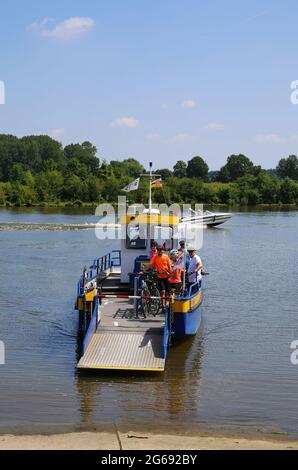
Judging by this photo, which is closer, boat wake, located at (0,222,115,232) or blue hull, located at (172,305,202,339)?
blue hull, located at (172,305,202,339)

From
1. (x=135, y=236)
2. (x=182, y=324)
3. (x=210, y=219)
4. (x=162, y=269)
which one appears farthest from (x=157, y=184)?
(x=210, y=219)

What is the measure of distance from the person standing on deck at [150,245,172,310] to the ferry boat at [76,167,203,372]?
1.05ft

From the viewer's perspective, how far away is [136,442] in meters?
10.2

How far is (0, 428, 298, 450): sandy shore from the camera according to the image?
9.99 meters

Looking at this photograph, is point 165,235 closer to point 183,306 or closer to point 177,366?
point 183,306

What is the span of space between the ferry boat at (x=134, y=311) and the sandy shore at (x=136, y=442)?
3.18 meters

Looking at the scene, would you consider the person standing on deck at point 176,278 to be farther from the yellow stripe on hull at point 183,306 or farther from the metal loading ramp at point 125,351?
the metal loading ramp at point 125,351

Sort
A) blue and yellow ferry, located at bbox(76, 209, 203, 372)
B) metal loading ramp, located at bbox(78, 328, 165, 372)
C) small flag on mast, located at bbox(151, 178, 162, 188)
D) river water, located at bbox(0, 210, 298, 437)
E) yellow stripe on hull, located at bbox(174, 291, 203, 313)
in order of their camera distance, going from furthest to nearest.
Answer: small flag on mast, located at bbox(151, 178, 162, 188)
yellow stripe on hull, located at bbox(174, 291, 203, 313)
blue and yellow ferry, located at bbox(76, 209, 203, 372)
metal loading ramp, located at bbox(78, 328, 165, 372)
river water, located at bbox(0, 210, 298, 437)

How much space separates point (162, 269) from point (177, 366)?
261cm

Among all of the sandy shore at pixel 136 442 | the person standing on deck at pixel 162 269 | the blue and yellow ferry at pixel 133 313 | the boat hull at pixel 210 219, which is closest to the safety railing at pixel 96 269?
the blue and yellow ferry at pixel 133 313

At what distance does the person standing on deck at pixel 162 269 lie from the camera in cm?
1688

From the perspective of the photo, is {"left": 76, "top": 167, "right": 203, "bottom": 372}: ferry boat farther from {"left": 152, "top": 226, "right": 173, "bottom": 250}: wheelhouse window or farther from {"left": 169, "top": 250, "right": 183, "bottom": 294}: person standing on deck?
{"left": 169, "top": 250, "right": 183, "bottom": 294}: person standing on deck

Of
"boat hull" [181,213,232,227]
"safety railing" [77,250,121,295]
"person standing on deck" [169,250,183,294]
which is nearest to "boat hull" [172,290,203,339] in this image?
"person standing on deck" [169,250,183,294]
